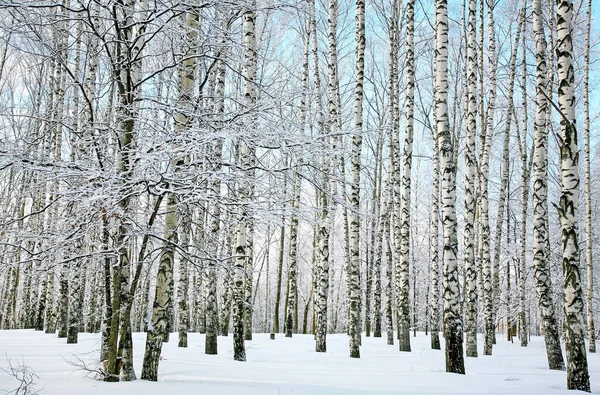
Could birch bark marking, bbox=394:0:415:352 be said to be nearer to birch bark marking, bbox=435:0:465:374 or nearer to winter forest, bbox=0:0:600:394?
winter forest, bbox=0:0:600:394

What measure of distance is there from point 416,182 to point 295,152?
25.5 metres

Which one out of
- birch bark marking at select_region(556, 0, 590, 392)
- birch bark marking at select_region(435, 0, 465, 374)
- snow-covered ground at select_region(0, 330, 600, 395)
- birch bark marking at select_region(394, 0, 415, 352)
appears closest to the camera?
snow-covered ground at select_region(0, 330, 600, 395)

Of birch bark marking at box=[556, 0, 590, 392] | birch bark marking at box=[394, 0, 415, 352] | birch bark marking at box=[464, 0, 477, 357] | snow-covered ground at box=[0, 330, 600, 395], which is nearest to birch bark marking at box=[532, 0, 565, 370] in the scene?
snow-covered ground at box=[0, 330, 600, 395]

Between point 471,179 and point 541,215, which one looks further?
point 471,179

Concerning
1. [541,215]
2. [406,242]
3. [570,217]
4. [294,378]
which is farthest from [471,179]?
[294,378]

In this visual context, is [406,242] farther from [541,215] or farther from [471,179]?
[541,215]

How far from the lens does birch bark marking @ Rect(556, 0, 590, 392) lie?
6.25 meters

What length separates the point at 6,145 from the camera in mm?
4551

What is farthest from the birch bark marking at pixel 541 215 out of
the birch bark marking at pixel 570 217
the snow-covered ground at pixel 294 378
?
the birch bark marking at pixel 570 217

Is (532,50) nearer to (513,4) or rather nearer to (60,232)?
(513,4)

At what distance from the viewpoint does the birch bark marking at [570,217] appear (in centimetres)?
625

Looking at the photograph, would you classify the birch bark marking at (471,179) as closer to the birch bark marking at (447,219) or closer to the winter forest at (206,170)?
the winter forest at (206,170)

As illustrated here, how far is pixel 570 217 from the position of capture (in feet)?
21.6

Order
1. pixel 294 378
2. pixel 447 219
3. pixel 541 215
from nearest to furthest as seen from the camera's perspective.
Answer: pixel 294 378 → pixel 447 219 → pixel 541 215
